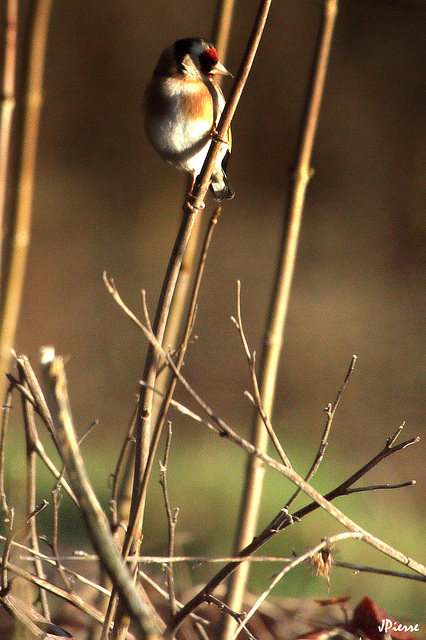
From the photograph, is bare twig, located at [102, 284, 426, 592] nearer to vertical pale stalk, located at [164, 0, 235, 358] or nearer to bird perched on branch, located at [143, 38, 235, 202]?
vertical pale stalk, located at [164, 0, 235, 358]

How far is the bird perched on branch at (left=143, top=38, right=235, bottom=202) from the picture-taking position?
1.17m

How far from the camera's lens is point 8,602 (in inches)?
26.3

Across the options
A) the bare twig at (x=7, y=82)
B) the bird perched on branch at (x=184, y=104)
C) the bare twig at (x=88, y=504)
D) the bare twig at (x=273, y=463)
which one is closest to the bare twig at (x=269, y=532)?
the bare twig at (x=273, y=463)

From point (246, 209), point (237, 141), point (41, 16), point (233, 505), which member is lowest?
point (233, 505)

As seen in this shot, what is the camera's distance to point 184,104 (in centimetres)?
117

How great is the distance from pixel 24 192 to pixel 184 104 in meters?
0.38

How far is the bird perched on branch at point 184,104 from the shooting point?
1.17 metres

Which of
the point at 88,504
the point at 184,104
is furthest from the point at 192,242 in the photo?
the point at 88,504

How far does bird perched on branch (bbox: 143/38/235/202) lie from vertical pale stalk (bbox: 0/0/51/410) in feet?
0.93

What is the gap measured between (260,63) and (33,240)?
1189 millimetres

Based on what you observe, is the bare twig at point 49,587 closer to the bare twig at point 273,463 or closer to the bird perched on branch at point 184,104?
the bare twig at point 273,463

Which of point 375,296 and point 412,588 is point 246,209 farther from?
point 412,588

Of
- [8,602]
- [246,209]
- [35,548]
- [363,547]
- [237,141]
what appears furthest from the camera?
[246,209]

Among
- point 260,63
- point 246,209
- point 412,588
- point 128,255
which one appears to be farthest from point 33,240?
point 412,588
